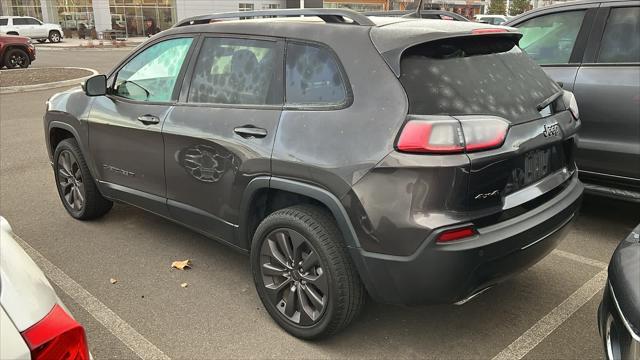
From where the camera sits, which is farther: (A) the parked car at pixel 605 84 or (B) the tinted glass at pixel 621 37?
(B) the tinted glass at pixel 621 37

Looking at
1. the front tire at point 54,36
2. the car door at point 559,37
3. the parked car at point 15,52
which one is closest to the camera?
the car door at point 559,37

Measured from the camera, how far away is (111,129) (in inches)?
164

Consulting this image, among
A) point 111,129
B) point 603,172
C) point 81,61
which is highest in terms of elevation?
point 111,129

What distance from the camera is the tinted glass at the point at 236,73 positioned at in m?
3.17

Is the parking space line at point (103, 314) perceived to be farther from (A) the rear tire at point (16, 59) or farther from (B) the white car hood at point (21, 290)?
(A) the rear tire at point (16, 59)

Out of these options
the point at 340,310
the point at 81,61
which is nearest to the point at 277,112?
the point at 340,310

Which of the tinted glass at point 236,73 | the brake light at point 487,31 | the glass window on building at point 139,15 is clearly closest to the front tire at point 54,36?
the glass window on building at point 139,15

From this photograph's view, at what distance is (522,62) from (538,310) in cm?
152

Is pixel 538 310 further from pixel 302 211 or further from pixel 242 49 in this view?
pixel 242 49

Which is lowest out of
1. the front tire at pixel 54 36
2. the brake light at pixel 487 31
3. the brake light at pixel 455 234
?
the front tire at pixel 54 36

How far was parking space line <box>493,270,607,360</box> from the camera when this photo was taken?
9.59 feet

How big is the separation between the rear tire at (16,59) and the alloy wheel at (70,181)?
50.7ft

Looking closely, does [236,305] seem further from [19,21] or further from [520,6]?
[520,6]

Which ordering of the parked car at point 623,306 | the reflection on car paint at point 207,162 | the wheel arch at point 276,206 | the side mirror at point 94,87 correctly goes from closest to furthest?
the parked car at point 623,306
the wheel arch at point 276,206
the reflection on car paint at point 207,162
the side mirror at point 94,87
